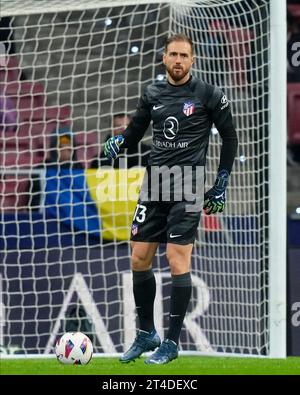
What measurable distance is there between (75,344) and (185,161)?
47.7 inches

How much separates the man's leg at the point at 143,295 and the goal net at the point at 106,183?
1178mm

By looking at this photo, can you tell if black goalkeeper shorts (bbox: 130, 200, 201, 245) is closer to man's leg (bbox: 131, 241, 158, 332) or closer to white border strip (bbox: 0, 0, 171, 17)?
man's leg (bbox: 131, 241, 158, 332)

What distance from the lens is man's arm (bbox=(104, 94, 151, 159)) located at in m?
6.95

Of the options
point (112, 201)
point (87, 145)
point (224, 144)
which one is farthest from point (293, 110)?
point (224, 144)

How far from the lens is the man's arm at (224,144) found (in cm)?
680

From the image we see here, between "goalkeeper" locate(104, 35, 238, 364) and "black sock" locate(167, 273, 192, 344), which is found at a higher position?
"goalkeeper" locate(104, 35, 238, 364)

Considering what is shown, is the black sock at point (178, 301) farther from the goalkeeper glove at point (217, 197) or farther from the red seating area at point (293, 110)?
the red seating area at point (293, 110)

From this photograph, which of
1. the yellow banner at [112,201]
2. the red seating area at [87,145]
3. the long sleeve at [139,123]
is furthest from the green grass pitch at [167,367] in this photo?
the red seating area at [87,145]

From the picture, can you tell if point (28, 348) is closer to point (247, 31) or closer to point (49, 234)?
point (49, 234)

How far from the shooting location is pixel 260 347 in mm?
8578

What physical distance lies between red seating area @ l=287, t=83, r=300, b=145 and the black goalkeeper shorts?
5.39 meters

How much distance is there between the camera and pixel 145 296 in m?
6.94

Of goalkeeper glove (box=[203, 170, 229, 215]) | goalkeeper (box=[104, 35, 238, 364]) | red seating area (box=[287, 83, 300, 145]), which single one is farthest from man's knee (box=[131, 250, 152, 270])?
red seating area (box=[287, 83, 300, 145])

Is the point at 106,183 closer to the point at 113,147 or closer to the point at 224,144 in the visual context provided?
the point at 113,147
